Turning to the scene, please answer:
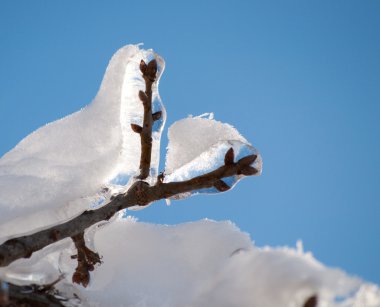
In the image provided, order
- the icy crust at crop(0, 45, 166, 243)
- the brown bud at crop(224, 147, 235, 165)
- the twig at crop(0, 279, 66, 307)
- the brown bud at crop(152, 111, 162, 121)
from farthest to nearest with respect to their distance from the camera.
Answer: the brown bud at crop(152, 111, 162, 121)
the brown bud at crop(224, 147, 235, 165)
the icy crust at crop(0, 45, 166, 243)
the twig at crop(0, 279, 66, 307)

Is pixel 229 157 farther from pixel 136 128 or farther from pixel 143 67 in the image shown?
pixel 143 67

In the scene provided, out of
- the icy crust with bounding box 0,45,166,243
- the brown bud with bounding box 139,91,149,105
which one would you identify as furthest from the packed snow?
the brown bud with bounding box 139,91,149,105

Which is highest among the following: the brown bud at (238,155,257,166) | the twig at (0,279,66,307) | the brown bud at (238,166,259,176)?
the brown bud at (238,155,257,166)

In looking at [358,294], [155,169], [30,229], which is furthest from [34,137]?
[358,294]

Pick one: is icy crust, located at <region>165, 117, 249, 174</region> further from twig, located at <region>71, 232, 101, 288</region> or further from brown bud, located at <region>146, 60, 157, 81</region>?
twig, located at <region>71, 232, 101, 288</region>

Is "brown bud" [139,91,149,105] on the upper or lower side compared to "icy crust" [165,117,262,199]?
upper

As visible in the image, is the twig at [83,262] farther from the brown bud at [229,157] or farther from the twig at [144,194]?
the brown bud at [229,157]

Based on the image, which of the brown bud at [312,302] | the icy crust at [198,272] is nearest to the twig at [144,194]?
the icy crust at [198,272]
